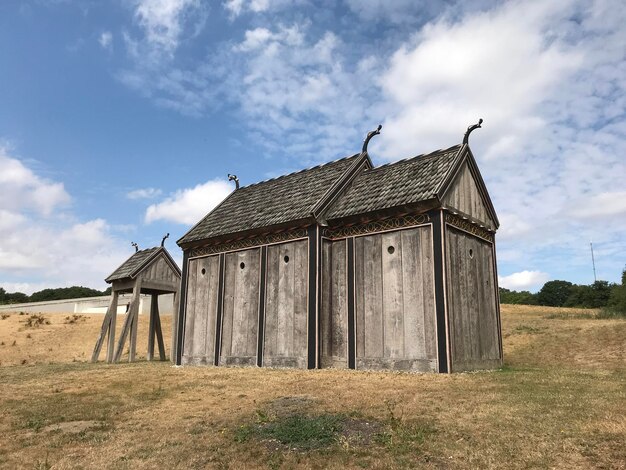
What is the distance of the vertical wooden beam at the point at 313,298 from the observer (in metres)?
15.0

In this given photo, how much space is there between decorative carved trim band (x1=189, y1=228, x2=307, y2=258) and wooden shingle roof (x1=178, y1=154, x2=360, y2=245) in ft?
1.43

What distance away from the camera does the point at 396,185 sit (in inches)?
609

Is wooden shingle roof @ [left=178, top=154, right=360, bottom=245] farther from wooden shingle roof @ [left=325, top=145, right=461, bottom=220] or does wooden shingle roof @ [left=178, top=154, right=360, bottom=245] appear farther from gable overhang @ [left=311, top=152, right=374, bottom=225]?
wooden shingle roof @ [left=325, top=145, right=461, bottom=220]

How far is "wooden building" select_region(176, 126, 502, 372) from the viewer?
13.7 metres

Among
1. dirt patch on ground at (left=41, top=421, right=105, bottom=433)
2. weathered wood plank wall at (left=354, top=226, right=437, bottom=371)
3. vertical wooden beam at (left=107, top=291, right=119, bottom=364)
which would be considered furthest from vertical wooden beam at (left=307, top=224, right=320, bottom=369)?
vertical wooden beam at (left=107, top=291, right=119, bottom=364)

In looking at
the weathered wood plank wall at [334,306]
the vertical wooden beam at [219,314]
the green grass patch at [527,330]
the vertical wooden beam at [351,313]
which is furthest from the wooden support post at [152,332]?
the green grass patch at [527,330]

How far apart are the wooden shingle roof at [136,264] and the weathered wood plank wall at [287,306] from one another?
9.03 metres

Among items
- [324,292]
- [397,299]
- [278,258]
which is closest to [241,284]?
[278,258]

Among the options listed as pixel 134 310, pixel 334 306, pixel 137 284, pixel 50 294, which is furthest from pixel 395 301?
pixel 50 294

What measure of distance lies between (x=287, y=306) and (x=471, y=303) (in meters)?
5.85

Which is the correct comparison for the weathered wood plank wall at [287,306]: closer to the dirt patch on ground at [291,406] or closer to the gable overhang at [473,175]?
the gable overhang at [473,175]

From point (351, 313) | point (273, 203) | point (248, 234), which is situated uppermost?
point (273, 203)

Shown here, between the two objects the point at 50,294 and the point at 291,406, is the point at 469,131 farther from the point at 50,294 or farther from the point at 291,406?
the point at 50,294

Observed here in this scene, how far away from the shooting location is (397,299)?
14141 millimetres
